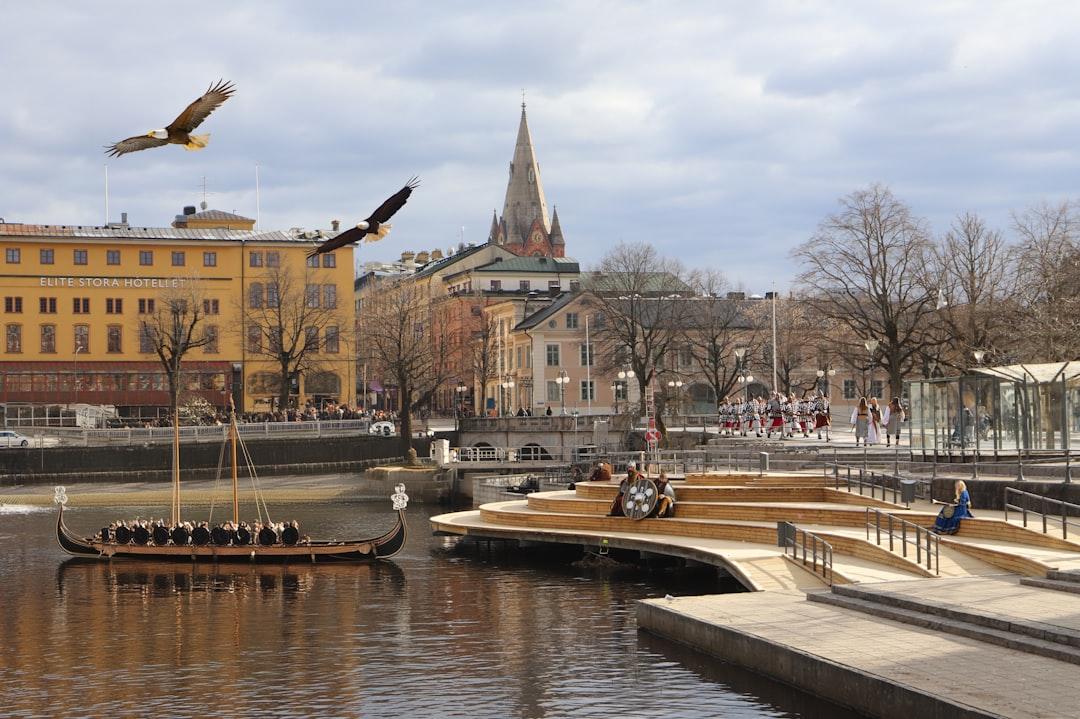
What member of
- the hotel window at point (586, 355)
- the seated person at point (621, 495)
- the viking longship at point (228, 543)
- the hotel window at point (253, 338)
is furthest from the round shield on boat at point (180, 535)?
the hotel window at point (586, 355)

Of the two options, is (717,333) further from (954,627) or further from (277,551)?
(954,627)

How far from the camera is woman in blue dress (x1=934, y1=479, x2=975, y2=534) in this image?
32.6 metres

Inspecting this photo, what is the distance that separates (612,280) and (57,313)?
135 ft

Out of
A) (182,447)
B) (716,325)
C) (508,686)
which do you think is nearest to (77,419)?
(182,447)

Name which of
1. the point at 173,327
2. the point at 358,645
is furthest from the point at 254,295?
the point at 358,645

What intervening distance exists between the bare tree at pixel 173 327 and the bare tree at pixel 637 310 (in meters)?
29.1

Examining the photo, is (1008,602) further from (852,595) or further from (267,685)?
(267,685)

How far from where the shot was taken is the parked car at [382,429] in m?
96.3

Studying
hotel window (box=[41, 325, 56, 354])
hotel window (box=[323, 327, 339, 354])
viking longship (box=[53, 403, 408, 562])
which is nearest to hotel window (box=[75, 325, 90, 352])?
hotel window (box=[41, 325, 56, 354])

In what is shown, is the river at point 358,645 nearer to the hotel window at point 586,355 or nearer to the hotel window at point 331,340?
the hotel window at point 331,340

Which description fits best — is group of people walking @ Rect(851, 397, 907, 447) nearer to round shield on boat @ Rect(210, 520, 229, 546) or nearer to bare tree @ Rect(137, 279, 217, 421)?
round shield on boat @ Rect(210, 520, 229, 546)

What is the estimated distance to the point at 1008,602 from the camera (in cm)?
2409

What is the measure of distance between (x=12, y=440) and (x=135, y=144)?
7344 cm

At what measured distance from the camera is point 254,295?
11150 centimetres
